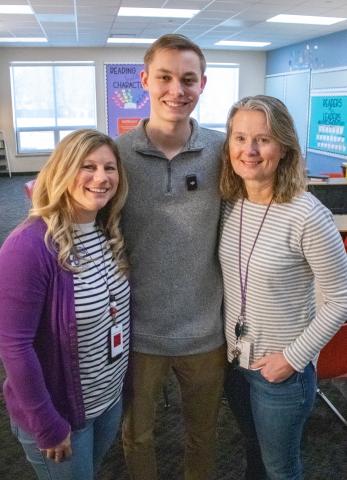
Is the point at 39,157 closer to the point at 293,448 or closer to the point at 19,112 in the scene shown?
the point at 19,112

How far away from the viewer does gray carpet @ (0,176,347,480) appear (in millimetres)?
2037

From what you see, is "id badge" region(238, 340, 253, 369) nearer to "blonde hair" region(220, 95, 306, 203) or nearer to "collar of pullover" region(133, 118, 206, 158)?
"blonde hair" region(220, 95, 306, 203)

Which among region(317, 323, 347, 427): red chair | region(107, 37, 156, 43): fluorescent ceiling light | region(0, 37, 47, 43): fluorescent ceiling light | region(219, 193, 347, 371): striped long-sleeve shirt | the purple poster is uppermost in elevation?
region(107, 37, 156, 43): fluorescent ceiling light

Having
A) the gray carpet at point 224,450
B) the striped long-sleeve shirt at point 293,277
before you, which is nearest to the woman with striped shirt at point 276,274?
the striped long-sleeve shirt at point 293,277

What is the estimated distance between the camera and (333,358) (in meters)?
1.92

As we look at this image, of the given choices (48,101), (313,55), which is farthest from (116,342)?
(48,101)

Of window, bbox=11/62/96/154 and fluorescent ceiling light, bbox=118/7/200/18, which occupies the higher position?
fluorescent ceiling light, bbox=118/7/200/18

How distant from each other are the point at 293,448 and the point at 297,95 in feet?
32.8

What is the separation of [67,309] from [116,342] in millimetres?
216

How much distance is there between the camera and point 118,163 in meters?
1.35

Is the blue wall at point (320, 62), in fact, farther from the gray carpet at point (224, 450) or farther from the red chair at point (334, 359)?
the red chair at point (334, 359)

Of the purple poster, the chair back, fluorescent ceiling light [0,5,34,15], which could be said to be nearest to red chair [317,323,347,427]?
the chair back

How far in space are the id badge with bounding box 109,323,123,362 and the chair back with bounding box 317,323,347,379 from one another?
0.96 meters

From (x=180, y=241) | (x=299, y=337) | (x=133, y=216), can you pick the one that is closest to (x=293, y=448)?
(x=299, y=337)
